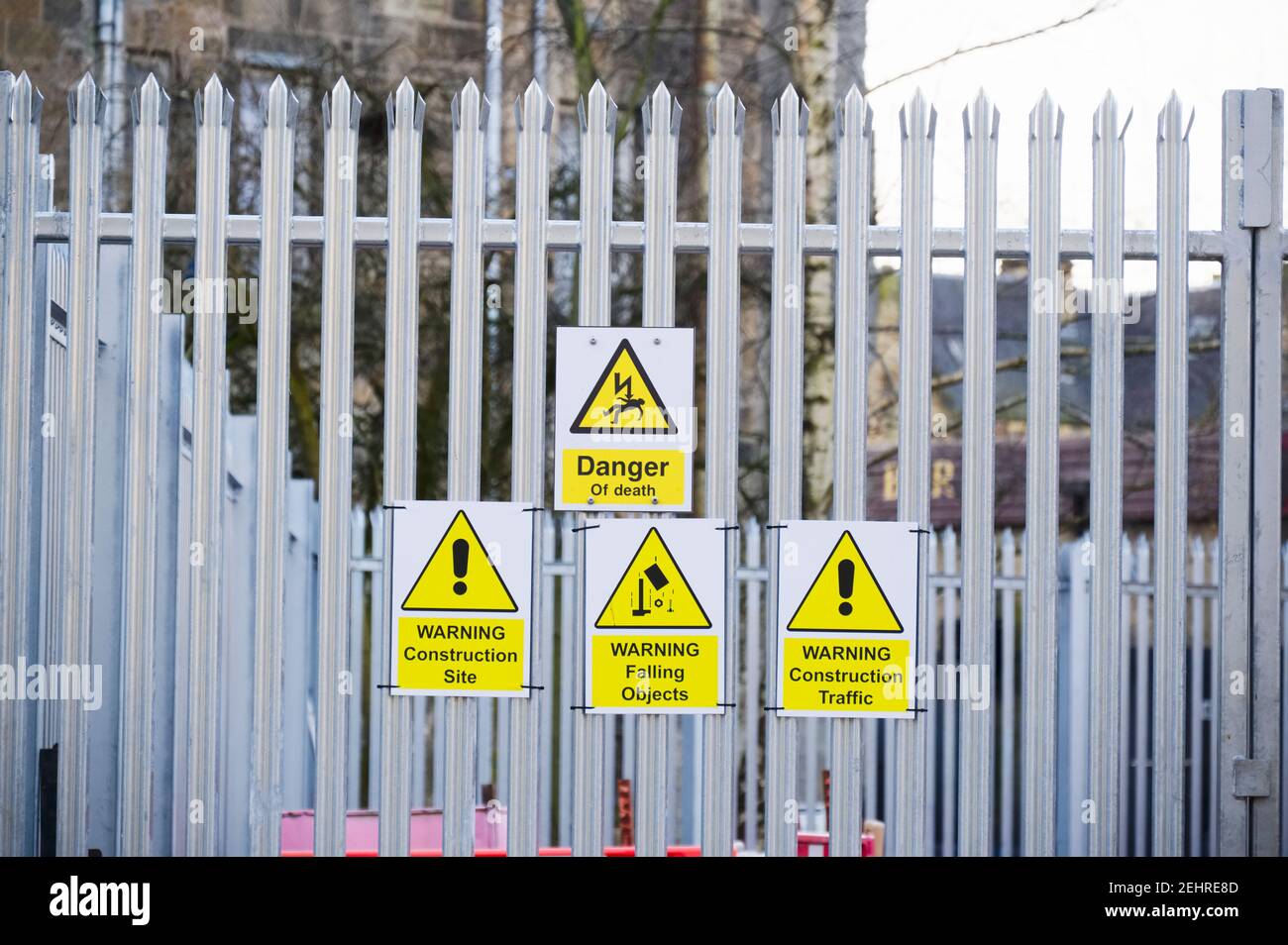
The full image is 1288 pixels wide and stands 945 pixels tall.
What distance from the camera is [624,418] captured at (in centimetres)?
331

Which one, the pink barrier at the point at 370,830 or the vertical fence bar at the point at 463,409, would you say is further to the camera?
the pink barrier at the point at 370,830

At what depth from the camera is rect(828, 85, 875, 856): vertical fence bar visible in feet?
10.8

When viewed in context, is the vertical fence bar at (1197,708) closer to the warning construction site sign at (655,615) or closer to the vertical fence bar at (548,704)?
the vertical fence bar at (548,704)

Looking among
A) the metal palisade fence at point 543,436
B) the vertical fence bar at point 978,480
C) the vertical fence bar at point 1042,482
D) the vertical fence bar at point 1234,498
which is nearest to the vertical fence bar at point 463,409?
the metal palisade fence at point 543,436

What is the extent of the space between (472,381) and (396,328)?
0.67 feet

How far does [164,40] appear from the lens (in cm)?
1152

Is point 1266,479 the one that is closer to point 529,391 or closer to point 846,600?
point 846,600

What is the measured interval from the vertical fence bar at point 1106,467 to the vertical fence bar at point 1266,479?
0.32 m

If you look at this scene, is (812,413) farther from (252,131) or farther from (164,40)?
(164,40)

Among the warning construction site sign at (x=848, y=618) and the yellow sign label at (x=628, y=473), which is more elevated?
the yellow sign label at (x=628, y=473)

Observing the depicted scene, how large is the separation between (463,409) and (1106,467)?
145cm

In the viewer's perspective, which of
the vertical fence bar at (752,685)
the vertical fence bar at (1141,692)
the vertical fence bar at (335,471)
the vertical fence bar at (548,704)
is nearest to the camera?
the vertical fence bar at (335,471)

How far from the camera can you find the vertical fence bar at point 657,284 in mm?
3291
